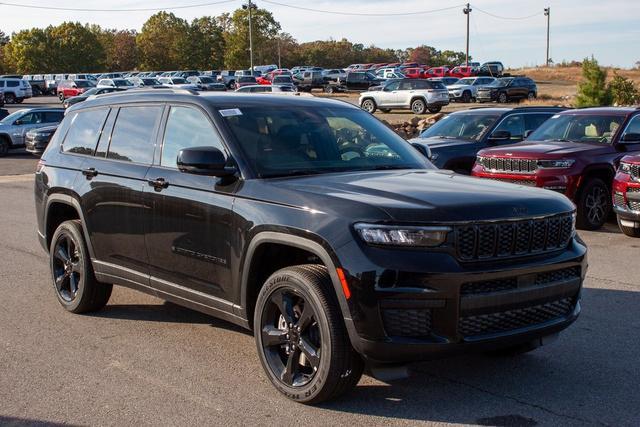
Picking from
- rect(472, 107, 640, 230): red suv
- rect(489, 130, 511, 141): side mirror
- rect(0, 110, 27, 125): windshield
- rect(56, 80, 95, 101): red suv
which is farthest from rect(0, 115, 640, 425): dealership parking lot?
rect(56, 80, 95, 101): red suv

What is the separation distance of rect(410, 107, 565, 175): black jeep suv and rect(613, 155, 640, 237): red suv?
366 cm

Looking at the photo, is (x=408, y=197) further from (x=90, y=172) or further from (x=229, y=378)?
(x=90, y=172)

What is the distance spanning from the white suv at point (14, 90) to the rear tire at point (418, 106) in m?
35.3

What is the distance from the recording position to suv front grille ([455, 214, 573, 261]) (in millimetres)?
4520

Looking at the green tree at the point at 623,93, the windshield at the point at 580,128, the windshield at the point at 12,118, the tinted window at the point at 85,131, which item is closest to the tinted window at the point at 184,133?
the tinted window at the point at 85,131

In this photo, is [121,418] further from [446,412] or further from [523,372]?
[523,372]

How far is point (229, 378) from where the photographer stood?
5.36 metres

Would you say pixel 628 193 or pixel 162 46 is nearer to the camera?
pixel 628 193

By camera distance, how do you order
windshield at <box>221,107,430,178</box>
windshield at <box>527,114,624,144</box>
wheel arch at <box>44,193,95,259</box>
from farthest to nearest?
windshield at <box>527,114,624,144</box>
wheel arch at <box>44,193,95,259</box>
windshield at <box>221,107,430,178</box>

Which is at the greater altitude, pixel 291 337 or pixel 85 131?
pixel 85 131

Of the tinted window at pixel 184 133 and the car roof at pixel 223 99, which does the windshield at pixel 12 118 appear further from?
the tinted window at pixel 184 133

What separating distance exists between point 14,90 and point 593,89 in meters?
47.7

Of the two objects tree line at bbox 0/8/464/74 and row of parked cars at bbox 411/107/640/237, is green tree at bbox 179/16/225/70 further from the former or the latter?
row of parked cars at bbox 411/107/640/237

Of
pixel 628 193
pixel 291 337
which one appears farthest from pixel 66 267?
pixel 628 193
